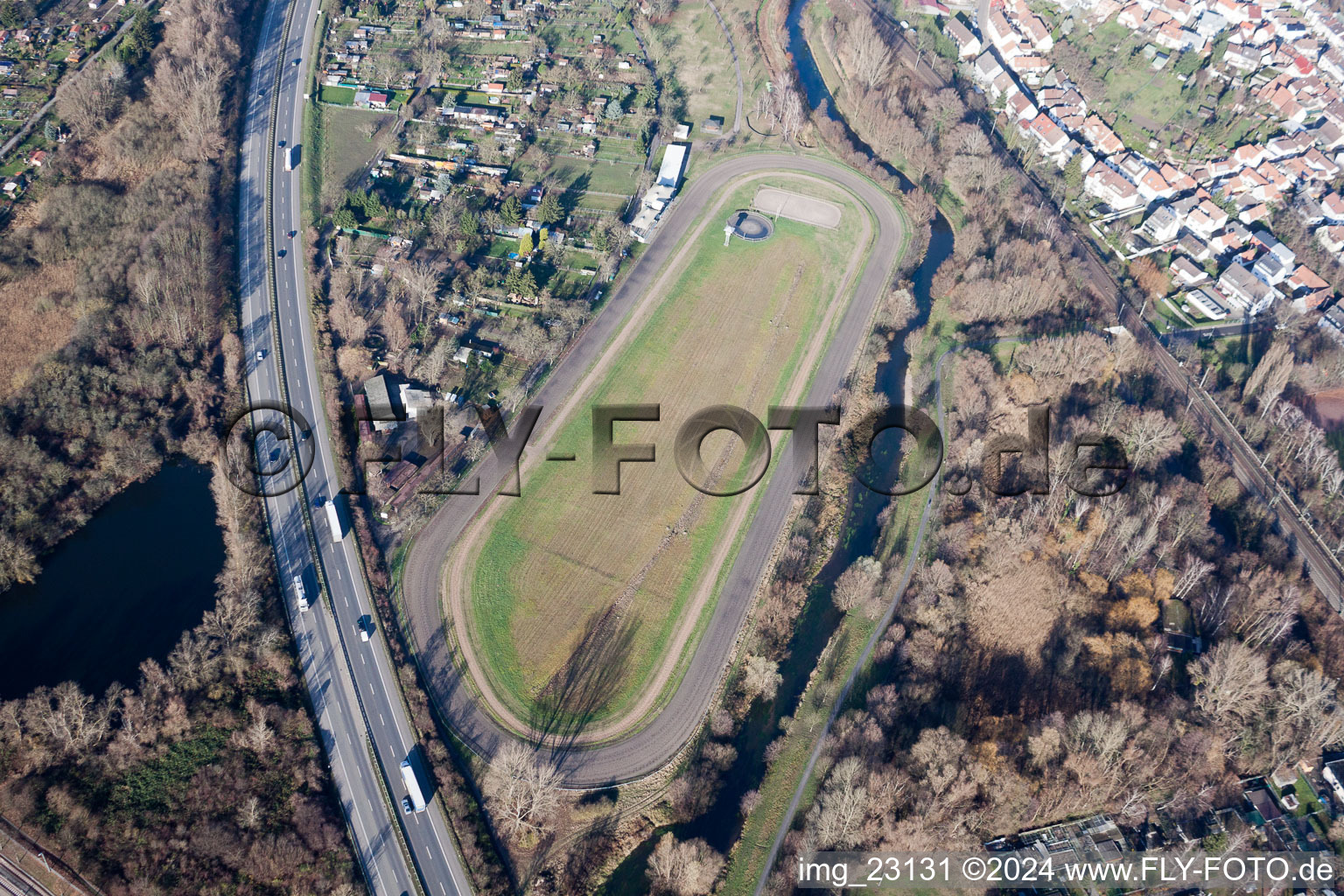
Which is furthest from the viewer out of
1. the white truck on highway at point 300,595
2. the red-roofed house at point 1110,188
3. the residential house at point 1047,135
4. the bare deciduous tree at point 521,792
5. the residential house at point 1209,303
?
the residential house at point 1047,135

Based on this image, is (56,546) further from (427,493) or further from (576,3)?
(576,3)

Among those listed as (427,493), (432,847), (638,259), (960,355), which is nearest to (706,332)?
(638,259)

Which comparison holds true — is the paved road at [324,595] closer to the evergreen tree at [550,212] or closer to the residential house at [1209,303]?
the evergreen tree at [550,212]

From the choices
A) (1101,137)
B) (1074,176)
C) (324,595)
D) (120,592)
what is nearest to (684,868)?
(324,595)

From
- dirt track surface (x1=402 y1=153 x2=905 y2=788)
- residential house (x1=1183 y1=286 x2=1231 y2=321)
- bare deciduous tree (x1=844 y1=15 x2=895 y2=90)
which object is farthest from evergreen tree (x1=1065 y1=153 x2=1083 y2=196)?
bare deciduous tree (x1=844 y1=15 x2=895 y2=90)

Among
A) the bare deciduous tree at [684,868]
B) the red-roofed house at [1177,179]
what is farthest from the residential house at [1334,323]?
the bare deciduous tree at [684,868]

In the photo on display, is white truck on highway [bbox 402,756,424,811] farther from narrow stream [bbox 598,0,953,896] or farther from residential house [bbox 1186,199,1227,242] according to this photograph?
residential house [bbox 1186,199,1227,242]

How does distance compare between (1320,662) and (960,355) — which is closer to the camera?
(1320,662)

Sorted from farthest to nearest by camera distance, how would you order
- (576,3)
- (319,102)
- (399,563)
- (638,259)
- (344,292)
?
(576,3) < (319,102) < (638,259) < (344,292) < (399,563)
